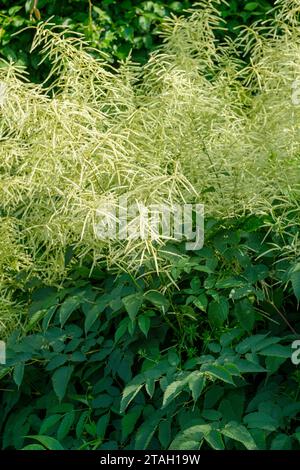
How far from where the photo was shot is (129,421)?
8.13ft

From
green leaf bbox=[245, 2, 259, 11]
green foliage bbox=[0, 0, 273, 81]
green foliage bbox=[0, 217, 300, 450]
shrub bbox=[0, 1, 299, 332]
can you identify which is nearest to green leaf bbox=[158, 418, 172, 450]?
green foliage bbox=[0, 217, 300, 450]

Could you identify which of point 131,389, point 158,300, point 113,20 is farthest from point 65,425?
point 113,20

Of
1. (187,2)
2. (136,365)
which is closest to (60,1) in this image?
(187,2)

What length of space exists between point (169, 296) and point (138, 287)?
103 millimetres

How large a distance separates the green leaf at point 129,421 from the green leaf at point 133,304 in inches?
10.9

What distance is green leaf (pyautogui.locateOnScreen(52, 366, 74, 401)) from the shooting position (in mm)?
2509

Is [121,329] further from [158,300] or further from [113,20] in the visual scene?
[113,20]

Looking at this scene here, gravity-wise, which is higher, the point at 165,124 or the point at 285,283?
the point at 165,124

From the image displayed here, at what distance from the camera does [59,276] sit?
288cm

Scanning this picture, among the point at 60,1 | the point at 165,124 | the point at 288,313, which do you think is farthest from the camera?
the point at 60,1

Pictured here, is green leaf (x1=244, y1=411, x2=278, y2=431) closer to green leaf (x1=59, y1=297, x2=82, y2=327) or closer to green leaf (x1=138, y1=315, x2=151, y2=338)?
green leaf (x1=138, y1=315, x2=151, y2=338)

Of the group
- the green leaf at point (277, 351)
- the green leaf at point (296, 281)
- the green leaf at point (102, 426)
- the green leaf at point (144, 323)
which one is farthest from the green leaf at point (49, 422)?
the green leaf at point (296, 281)

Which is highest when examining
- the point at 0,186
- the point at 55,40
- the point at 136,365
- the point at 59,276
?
the point at 55,40
